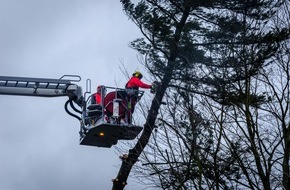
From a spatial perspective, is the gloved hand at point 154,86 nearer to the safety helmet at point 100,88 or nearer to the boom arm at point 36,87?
the safety helmet at point 100,88

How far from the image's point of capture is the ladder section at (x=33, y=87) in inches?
667

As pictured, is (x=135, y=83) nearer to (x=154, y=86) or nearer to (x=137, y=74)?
(x=137, y=74)

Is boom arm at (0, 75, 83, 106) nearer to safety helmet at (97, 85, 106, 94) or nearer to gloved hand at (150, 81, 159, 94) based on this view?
safety helmet at (97, 85, 106, 94)

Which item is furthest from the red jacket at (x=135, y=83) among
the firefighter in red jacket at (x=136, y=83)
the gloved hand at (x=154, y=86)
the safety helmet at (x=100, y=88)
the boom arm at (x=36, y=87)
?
the boom arm at (x=36, y=87)

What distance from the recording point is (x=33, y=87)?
17.1 metres

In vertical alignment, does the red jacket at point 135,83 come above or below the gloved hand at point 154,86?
above

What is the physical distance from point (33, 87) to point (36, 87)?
8 centimetres

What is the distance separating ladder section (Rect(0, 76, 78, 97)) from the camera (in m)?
17.0

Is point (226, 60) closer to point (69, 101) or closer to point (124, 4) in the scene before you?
point (69, 101)

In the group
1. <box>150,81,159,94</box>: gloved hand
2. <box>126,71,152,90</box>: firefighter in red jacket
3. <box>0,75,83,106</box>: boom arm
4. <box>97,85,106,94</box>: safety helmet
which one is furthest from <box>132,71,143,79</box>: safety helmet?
<box>0,75,83,106</box>: boom arm

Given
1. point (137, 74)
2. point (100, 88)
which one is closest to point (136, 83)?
point (137, 74)

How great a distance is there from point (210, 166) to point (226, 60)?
2.11 meters

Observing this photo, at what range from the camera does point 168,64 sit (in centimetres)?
1798

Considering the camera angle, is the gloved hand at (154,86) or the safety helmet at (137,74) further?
the safety helmet at (137,74)
